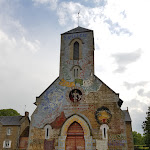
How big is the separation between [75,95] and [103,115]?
3731mm

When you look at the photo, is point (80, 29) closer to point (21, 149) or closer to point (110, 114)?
point (110, 114)

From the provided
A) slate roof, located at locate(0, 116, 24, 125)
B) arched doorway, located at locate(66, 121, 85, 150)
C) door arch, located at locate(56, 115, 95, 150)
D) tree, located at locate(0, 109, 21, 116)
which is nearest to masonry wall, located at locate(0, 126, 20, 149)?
slate roof, located at locate(0, 116, 24, 125)

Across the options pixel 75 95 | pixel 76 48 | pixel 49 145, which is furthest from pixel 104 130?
pixel 76 48

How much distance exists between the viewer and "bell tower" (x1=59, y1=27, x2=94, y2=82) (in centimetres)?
2012

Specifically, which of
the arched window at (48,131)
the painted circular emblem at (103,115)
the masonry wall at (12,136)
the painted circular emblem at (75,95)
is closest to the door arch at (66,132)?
the arched window at (48,131)

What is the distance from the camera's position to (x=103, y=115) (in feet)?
57.1

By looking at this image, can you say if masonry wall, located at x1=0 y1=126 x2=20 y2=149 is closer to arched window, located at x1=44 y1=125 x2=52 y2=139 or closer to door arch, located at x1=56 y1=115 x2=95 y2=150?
arched window, located at x1=44 y1=125 x2=52 y2=139

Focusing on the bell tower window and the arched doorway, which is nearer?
the arched doorway

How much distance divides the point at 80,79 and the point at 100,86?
97.9 inches

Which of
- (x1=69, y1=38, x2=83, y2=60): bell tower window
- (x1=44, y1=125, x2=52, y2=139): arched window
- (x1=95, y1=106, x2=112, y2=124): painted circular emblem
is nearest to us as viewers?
(x1=95, y1=106, x2=112, y2=124): painted circular emblem

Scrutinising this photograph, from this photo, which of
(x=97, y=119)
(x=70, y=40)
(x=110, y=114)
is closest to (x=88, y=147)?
(x=97, y=119)

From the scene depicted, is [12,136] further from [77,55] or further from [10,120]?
[77,55]

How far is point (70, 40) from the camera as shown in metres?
22.4

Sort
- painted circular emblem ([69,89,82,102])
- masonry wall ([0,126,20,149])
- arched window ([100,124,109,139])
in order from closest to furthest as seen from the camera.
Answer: arched window ([100,124,109,139]) < painted circular emblem ([69,89,82,102]) < masonry wall ([0,126,20,149])
